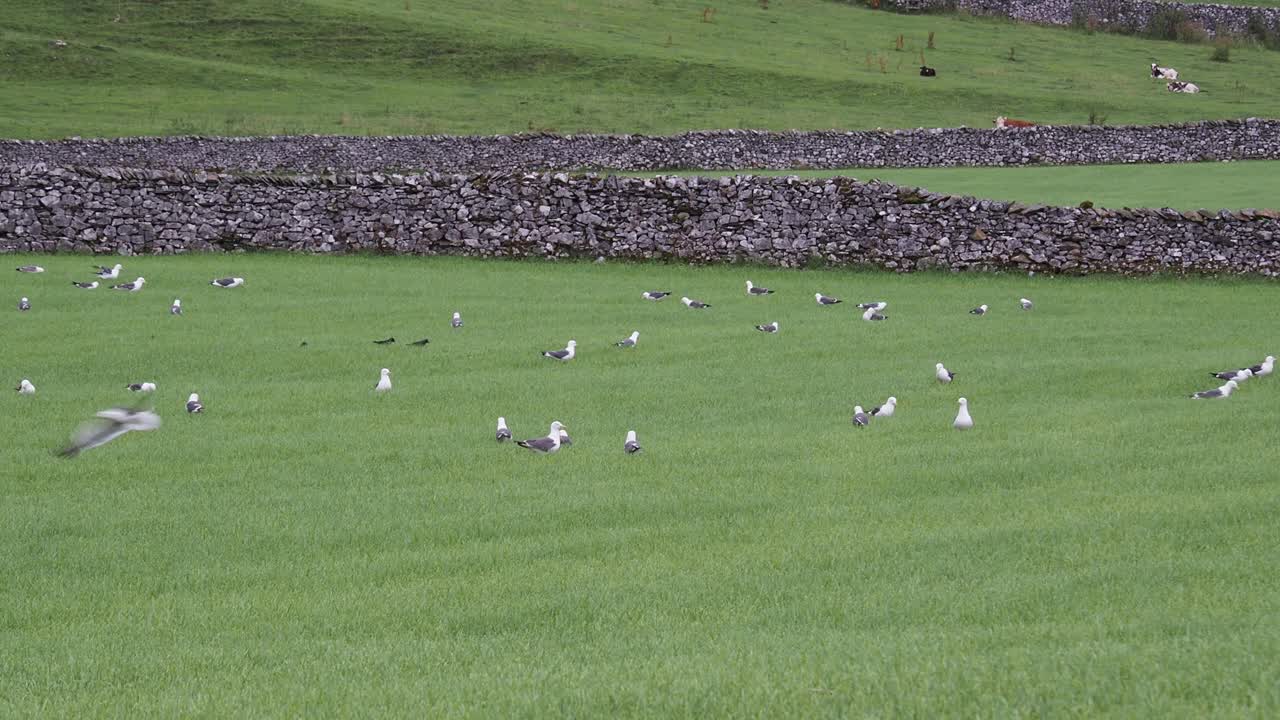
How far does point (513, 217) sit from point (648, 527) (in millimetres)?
17609

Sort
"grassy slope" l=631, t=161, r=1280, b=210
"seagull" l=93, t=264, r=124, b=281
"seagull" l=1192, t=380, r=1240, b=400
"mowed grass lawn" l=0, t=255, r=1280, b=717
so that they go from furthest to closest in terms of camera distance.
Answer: "grassy slope" l=631, t=161, r=1280, b=210 < "seagull" l=93, t=264, r=124, b=281 < "seagull" l=1192, t=380, r=1240, b=400 < "mowed grass lawn" l=0, t=255, r=1280, b=717

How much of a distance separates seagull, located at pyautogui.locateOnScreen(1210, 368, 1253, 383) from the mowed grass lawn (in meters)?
0.14

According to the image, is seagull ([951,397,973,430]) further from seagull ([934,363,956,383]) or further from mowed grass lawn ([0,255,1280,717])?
seagull ([934,363,956,383])

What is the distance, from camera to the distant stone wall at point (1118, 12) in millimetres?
92250

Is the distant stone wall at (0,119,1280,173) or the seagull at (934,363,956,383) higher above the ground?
the seagull at (934,363,956,383)

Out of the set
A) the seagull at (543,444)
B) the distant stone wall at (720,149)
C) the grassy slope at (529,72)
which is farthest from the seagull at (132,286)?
the grassy slope at (529,72)

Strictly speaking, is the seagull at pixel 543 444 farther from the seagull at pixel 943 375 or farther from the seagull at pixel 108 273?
the seagull at pixel 108 273

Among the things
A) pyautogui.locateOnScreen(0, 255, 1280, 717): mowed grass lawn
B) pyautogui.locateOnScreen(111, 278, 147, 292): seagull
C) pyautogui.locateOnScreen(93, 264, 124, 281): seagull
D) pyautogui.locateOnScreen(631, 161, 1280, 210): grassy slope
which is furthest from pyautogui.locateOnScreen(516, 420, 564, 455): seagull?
pyautogui.locateOnScreen(631, 161, 1280, 210): grassy slope

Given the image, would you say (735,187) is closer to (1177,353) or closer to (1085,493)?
(1177,353)

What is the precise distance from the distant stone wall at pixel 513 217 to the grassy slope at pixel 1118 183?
6850mm

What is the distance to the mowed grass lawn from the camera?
677 cm

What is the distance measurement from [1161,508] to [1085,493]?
27.9 inches

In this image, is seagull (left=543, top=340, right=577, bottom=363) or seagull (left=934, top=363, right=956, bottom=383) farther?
seagull (left=543, top=340, right=577, bottom=363)

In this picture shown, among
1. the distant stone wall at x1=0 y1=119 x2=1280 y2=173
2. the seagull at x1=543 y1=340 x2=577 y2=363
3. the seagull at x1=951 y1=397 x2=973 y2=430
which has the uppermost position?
the seagull at x1=951 y1=397 x2=973 y2=430
